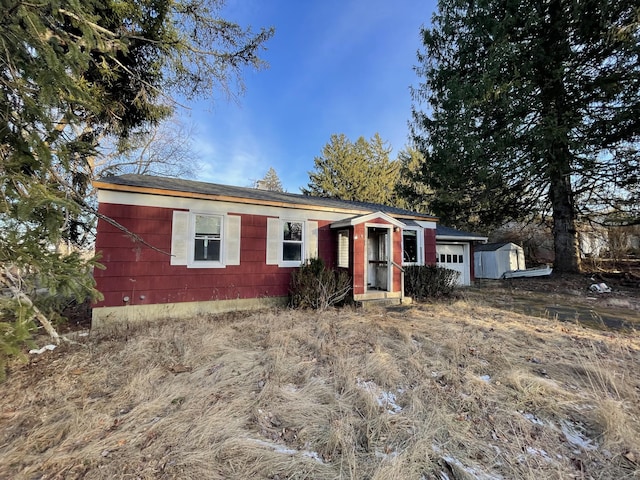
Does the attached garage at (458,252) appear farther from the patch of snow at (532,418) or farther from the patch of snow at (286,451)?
the patch of snow at (286,451)

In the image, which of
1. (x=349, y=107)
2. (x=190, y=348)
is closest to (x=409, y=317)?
(x=190, y=348)

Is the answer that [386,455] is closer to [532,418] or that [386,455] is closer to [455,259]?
[532,418]

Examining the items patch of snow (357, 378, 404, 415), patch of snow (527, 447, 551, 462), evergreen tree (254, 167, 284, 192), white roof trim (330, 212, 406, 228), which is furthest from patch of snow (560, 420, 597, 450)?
evergreen tree (254, 167, 284, 192)

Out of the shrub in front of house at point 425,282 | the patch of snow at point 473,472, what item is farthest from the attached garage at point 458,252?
the patch of snow at point 473,472

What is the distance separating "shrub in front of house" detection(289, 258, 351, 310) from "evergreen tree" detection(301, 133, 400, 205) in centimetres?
1715

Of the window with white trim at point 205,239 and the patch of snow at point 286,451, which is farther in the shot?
the window with white trim at point 205,239

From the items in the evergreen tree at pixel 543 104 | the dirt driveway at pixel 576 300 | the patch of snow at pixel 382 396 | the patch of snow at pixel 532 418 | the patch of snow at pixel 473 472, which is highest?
the evergreen tree at pixel 543 104

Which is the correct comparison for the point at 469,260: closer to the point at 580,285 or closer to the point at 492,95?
the point at 580,285

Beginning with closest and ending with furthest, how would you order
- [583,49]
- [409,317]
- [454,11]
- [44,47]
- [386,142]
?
[44,47] < [409,317] < [583,49] < [454,11] < [386,142]

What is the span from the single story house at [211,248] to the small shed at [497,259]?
11.9m

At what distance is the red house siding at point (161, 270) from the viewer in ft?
21.1

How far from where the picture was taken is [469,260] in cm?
1498

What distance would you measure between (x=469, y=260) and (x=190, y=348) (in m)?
14.2

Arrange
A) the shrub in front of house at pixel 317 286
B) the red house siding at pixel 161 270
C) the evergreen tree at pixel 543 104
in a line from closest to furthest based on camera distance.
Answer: the red house siding at pixel 161 270
the shrub in front of house at pixel 317 286
the evergreen tree at pixel 543 104
